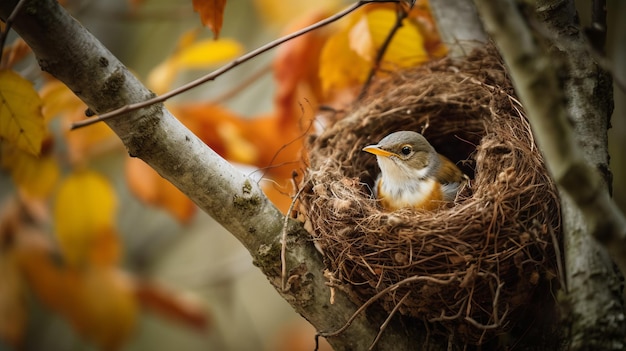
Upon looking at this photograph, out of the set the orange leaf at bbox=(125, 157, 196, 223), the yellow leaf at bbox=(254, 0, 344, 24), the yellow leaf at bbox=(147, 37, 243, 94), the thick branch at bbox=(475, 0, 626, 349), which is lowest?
the thick branch at bbox=(475, 0, 626, 349)

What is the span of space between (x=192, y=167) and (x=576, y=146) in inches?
55.5

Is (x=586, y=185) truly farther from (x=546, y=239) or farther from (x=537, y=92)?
(x=546, y=239)

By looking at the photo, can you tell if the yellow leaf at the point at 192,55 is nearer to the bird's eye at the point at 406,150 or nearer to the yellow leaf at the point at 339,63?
the yellow leaf at the point at 339,63

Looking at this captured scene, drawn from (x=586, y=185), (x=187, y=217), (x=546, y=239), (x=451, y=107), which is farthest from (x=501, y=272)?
(x=187, y=217)

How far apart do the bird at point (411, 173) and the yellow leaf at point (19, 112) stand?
5.37 feet

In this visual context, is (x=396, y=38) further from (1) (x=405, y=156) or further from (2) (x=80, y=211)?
(2) (x=80, y=211)

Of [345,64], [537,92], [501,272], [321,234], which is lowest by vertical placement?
[501,272]

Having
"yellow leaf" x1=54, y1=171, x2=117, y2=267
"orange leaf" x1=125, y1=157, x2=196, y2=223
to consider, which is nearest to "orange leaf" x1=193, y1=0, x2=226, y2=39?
"orange leaf" x1=125, y1=157, x2=196, y2=223

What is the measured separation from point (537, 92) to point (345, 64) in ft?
5.30

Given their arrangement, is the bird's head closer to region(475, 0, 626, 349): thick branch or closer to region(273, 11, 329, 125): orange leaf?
region(273, 11, 329, 125): orange leaf

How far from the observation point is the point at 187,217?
3869 millimetres

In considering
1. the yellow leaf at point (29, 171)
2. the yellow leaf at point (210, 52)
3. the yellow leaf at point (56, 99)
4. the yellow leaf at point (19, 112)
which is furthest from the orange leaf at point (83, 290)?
the yellow leaf at point (19, 112)

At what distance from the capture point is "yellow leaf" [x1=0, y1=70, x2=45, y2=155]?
2320 mm

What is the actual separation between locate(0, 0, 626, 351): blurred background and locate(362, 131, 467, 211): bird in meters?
2.78
